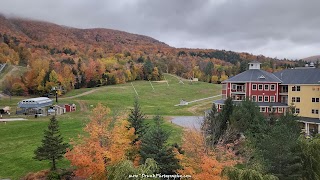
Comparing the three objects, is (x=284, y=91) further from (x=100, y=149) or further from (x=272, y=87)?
(x=100, y=149)

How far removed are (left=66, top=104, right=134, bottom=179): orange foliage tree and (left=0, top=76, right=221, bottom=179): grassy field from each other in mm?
9064

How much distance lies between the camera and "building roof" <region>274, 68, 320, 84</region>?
5323cm

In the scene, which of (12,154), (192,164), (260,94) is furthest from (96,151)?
(260,94)

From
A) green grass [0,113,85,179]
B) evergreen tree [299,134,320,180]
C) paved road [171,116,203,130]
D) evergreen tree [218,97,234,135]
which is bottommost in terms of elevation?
green grass [0,113,85,179]

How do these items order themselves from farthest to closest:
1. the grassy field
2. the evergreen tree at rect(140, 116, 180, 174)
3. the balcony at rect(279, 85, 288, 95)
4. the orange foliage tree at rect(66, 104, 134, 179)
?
the balcony at rect(279, 85, 288, 95) < the grassy field < the evergreen tree at rect(140, 116, 180, 174) < the orange foliage tree at rect(66, 104, 134, 179)

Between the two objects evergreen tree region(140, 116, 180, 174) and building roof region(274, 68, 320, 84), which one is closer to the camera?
evergreen tree region(140, 116, 180, 174)

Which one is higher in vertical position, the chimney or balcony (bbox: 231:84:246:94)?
the chimney

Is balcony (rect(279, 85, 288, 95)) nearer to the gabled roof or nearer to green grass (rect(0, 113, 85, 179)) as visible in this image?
the gabled roof

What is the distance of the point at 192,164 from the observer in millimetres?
26031

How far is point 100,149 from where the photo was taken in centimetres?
2791

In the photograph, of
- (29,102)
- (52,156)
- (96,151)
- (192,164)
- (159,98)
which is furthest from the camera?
(159,98)

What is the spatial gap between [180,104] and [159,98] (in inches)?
437

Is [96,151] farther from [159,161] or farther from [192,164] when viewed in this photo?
[192,164]

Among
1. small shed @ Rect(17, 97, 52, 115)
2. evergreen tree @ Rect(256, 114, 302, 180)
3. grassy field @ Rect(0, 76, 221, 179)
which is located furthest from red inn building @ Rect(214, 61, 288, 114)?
small shed @ Rect(17, 97, 52, 115)
